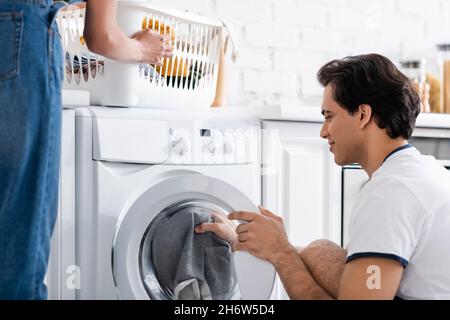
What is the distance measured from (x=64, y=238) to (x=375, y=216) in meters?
0.73

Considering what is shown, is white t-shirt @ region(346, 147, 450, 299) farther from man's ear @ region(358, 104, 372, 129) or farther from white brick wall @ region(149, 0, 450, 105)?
white brick wall @ region(149, 0, 450, 105)

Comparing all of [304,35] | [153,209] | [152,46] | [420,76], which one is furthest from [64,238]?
[420,76]

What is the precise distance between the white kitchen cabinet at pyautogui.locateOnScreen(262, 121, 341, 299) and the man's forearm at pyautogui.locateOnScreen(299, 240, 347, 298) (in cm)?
27

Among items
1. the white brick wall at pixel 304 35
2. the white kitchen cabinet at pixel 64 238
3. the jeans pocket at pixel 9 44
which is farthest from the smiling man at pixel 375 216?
the white brick wall at pixel 304 35

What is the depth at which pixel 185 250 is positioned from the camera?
65.7 inches

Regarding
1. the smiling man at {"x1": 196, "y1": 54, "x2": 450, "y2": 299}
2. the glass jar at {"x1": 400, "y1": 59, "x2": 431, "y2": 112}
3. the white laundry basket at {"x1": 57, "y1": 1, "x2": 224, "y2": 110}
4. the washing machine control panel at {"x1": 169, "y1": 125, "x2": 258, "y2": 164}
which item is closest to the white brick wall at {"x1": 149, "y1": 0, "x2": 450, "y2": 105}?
the glass jar at {"x1": 400, "y1": 59, "x2": 431, "y2": 112}

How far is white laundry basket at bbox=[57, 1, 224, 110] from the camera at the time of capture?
175cm

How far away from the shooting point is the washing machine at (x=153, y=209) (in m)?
1.61

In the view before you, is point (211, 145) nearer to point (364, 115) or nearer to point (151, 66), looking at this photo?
point (151, 66)

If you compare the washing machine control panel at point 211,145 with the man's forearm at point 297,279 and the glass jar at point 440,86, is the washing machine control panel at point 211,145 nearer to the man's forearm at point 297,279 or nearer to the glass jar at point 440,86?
the man's forearm at point 297,279

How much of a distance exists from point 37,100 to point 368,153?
2.49 ft

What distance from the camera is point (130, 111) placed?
171 cm
